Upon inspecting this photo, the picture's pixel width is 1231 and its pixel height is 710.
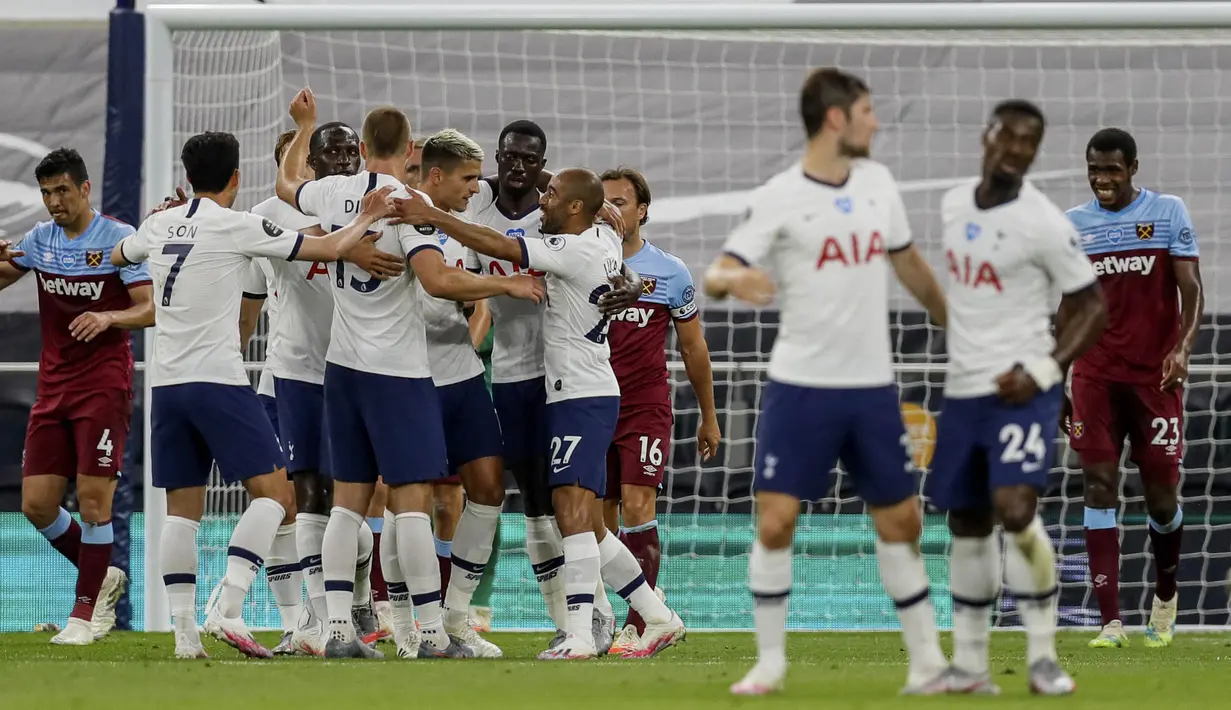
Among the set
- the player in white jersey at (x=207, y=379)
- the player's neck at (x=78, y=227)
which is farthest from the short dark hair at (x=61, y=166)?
the player in white jersey at (x=207, y=379)

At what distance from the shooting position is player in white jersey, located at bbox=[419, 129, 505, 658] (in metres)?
7.59

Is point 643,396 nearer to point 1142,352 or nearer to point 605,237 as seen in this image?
point 605,237

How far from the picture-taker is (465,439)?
7.62 meters

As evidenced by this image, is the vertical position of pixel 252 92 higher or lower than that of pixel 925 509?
higher

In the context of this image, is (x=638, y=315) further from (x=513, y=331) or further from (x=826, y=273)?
(x=826, y=273)

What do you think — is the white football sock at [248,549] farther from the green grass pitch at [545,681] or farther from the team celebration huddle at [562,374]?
the green grass pitch at [545,681]

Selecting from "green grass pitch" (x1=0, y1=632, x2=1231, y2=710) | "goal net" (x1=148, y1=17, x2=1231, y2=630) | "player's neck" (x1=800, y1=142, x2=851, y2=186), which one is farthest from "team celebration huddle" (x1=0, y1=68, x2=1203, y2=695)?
"goal net" (x1=148, y1=17, x2=1231, y2=630)

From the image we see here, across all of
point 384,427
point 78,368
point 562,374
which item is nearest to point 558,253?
point 562,374

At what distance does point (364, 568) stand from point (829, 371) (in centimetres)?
380

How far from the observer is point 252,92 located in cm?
1119

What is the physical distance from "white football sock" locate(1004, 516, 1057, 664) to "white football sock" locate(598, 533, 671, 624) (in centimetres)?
244

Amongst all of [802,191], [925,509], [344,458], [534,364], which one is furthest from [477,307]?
[925,509]

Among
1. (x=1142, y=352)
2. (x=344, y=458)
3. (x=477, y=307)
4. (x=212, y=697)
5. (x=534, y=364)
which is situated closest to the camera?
(x=212, y=697)

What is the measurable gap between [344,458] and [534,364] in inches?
40.2
